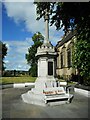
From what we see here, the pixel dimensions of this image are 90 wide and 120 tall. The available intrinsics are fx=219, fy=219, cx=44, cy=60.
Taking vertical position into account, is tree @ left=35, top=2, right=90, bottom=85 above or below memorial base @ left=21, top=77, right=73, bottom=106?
above

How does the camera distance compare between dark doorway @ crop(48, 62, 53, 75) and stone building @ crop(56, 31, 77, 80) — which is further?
stone building @ crop(56, 31, 77, 80)

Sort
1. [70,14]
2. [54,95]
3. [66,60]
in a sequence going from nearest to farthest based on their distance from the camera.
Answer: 1. [70,14]
2. [54,95]
3. [66,60]

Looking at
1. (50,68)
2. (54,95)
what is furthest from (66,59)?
(54,95)

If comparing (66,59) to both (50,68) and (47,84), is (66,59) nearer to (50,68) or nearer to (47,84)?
(50,68)

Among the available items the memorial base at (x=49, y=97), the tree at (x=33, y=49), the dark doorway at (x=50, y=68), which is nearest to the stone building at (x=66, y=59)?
the tree at (x=33, y=49)

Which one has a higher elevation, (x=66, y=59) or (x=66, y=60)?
(x=66, y=59)

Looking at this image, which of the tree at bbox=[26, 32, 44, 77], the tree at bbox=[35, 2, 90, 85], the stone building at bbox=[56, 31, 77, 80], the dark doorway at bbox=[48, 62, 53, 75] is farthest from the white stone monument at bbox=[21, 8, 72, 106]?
the tree at bbox=[26, 32, 44, 77]

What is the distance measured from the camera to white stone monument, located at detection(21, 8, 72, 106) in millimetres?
16594

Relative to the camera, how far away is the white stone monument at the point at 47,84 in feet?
54.4

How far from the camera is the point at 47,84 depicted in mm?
18922

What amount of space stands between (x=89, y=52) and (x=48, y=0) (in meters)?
17.2

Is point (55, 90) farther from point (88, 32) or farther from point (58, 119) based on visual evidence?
point (88, 32)

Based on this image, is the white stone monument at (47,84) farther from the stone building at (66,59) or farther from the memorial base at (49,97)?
the stone building at (66,59)

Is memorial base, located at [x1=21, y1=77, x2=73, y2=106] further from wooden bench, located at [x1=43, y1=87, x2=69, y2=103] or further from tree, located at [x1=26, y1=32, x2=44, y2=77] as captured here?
tree, located at [x1=26, y1=32, x2=44, y2=77]
